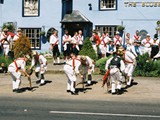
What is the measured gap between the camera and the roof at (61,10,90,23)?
104 feet

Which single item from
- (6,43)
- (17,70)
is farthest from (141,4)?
(17,70)

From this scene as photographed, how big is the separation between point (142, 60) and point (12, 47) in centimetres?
757

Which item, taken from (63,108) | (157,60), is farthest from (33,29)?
(63,108)

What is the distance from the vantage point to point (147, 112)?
1341 cm

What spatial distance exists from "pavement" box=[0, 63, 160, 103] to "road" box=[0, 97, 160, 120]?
101cm

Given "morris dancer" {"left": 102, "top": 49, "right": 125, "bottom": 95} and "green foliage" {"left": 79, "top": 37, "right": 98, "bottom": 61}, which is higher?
"green foliage" {"left": 79, "top": 37, "right": 98, "bottom": 61}

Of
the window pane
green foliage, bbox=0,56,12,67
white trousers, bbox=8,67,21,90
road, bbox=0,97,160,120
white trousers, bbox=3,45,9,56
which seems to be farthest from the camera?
the window pane

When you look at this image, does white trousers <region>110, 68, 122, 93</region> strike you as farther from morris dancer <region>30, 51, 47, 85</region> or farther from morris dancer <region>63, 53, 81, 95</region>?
morris dancer <region>30, 51, 47, 85</region>

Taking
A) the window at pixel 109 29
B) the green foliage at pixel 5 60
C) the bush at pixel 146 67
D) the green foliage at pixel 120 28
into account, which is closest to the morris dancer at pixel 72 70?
the bush at pixel 146 67

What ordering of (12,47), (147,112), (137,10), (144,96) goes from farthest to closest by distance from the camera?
(137,10)
(12,47)
(144,96)
(147,112)

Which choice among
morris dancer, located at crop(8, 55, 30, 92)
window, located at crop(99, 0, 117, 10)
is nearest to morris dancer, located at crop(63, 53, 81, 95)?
morris dancer, located at crop(8, 55, 30, 92)

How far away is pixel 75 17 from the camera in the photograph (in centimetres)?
3197

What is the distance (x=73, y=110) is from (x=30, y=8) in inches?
800

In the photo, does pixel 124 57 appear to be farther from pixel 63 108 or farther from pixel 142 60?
pixel 63 108
